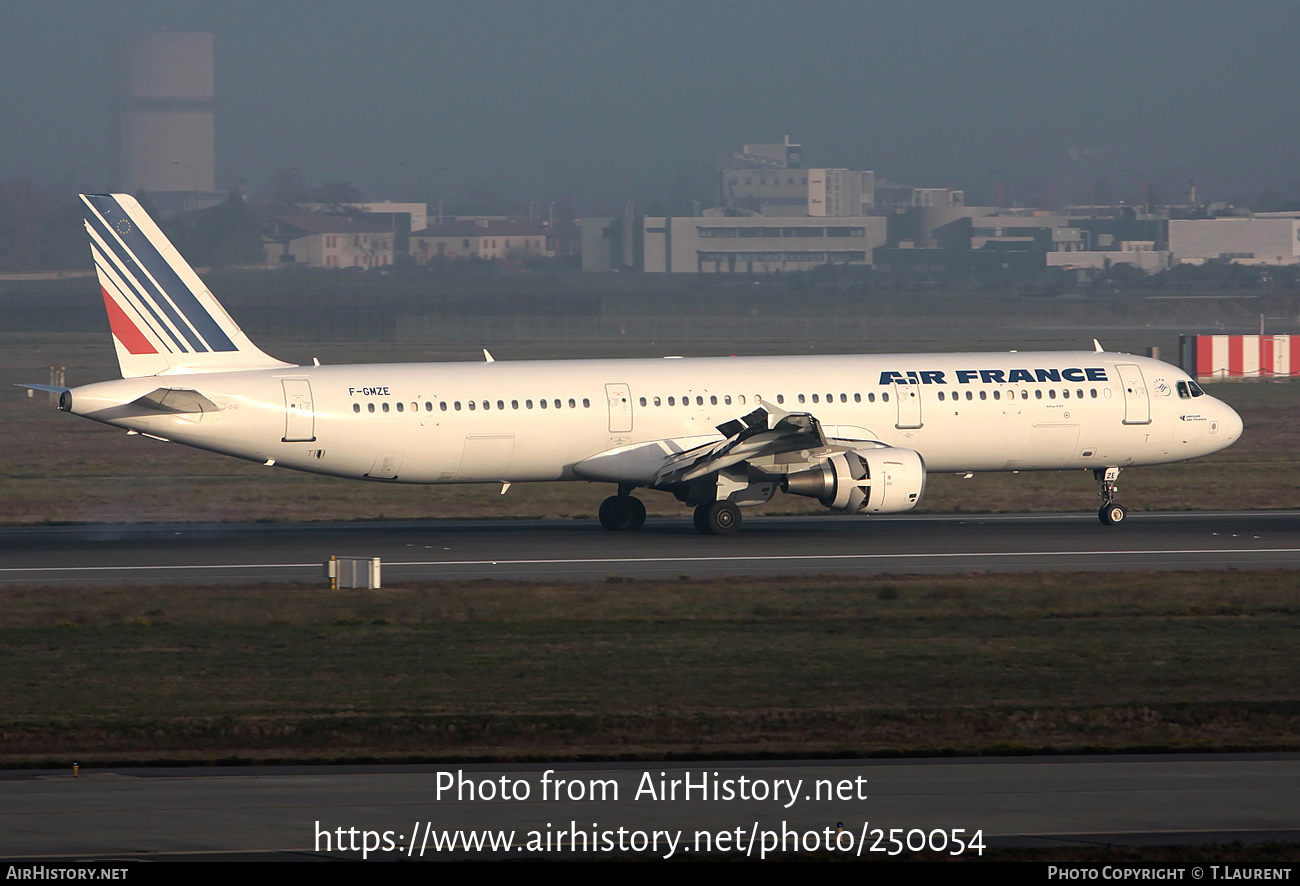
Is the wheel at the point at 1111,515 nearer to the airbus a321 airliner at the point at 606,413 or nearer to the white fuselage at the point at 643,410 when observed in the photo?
the airbus a321 airliner at the point at 606,413

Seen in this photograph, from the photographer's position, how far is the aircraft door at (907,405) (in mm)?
41156

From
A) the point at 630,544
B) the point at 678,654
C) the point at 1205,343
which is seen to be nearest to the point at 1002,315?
the point at 1205,343

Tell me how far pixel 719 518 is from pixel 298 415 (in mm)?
9938

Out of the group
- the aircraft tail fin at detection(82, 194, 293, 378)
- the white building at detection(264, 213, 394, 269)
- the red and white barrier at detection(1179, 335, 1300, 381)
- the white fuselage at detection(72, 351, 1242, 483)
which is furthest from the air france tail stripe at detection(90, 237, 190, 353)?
the white building at detection(264, 213, 394, 269)

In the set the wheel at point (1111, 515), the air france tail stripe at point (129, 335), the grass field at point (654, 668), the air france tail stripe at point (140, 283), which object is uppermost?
the air france tail stripe at point (140, 283)

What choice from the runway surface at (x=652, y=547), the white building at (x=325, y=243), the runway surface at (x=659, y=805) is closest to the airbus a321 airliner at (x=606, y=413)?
the runway surface at (x=652, y=547)

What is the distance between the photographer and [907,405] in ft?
135

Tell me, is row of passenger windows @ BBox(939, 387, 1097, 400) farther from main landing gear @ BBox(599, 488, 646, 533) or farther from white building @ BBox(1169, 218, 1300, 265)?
white building @ BBox(1169, 218, 1300, 265)

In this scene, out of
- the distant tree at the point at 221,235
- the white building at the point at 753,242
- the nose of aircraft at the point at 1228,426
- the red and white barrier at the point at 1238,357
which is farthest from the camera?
the white building at the point at 753,242

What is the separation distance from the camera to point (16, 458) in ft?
204

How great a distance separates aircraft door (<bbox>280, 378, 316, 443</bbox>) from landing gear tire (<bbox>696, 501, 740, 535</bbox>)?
9.20m

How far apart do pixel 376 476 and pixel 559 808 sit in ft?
→ 80.0

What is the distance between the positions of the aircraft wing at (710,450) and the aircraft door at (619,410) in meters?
0.49

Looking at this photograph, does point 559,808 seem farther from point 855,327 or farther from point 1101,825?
point 855,327
